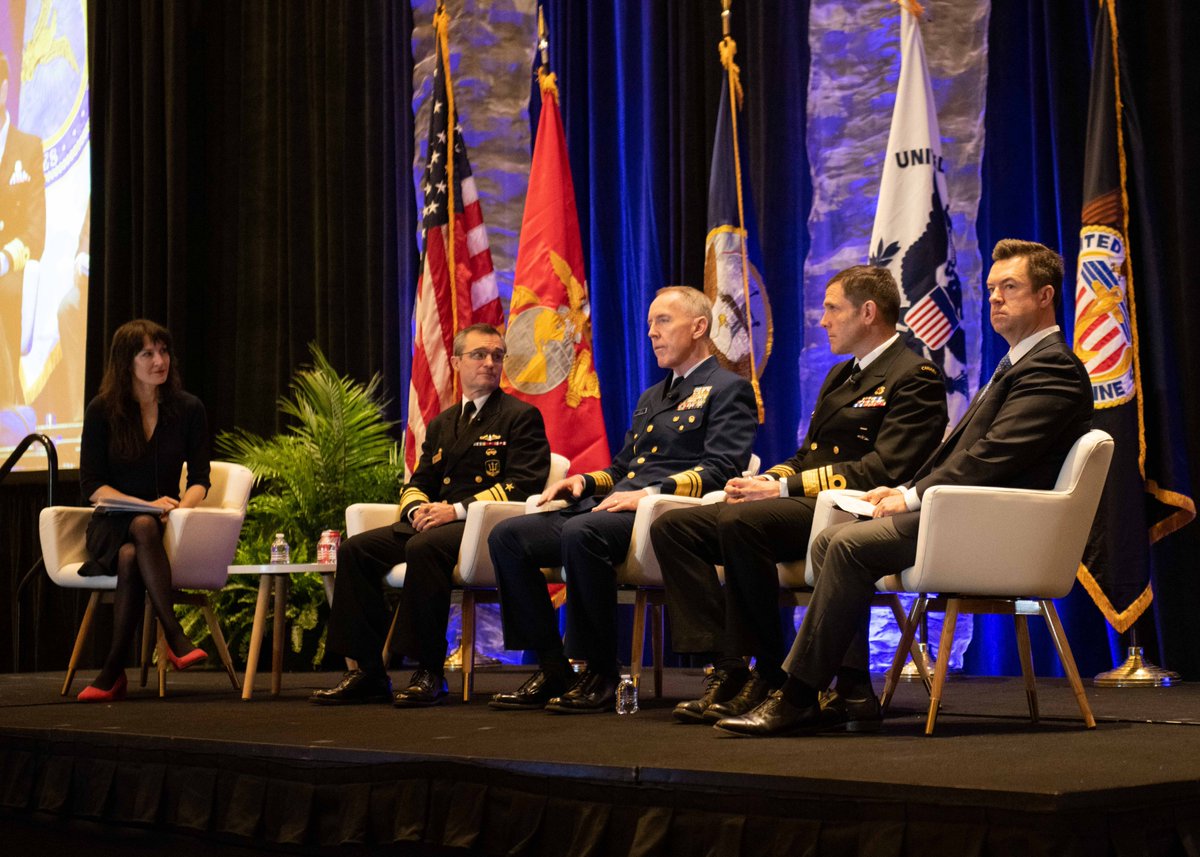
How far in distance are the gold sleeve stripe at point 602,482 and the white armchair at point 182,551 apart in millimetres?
1351

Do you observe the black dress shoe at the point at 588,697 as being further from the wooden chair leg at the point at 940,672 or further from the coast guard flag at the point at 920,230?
the coast guard flag at the point at 920,230

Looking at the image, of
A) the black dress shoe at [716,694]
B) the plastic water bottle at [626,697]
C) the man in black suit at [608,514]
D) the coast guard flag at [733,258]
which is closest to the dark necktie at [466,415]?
the man in black suit at [608,514]

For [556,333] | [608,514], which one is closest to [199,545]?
[608,514]

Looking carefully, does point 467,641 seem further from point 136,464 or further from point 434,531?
point 136,464

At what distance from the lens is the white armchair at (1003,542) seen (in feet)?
9.68

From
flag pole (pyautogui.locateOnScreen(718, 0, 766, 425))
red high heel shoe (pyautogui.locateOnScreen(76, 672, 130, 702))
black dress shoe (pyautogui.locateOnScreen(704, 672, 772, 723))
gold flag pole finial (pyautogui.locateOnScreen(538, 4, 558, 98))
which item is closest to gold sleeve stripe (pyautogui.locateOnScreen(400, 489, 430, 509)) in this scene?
red high heel shoe (pyautogui.locateOnScreen(76, 672, 130, 702))

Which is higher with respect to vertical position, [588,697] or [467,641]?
[467,641]

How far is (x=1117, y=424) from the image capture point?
447 cm

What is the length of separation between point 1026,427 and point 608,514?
46.7 inches

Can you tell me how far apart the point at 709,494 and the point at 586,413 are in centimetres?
202

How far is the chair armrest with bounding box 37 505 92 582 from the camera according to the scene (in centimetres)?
461

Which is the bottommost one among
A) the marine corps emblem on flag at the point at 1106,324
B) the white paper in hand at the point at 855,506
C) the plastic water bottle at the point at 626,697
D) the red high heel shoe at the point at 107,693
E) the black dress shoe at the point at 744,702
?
the red high heel shoe at the point at 107,693

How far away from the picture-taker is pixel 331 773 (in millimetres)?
2773

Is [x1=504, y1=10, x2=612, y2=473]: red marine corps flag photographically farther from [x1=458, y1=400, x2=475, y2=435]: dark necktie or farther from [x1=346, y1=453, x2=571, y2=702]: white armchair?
[x1=346, y1=453, x2=571, y2=702]: white armchair
